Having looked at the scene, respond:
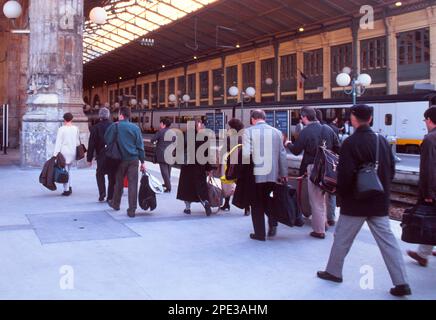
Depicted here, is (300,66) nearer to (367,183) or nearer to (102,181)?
(102,181)

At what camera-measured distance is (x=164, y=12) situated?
113ft

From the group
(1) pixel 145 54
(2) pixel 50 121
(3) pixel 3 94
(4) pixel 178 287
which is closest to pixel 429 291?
(4) pixel 178 287

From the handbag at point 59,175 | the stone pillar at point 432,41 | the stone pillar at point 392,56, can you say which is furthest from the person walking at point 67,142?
the stone pillar at point 392,56

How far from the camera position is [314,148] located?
651 cm

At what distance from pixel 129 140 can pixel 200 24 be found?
28.1 meters

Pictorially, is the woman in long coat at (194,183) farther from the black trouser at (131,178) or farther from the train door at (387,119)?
the train door at (387,119)

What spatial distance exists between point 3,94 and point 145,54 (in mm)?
21286

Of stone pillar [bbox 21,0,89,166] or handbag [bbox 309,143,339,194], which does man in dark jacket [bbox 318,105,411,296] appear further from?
stone pillar [bbox 21,0,89,166]

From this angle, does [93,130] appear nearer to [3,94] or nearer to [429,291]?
[429,291]

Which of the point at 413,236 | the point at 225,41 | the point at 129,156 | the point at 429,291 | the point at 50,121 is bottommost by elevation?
the point at 429,291

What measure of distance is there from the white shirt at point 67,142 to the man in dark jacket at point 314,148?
15.8 ft

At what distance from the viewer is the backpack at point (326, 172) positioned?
17.8ft

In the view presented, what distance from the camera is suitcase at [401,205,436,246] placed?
4.53m

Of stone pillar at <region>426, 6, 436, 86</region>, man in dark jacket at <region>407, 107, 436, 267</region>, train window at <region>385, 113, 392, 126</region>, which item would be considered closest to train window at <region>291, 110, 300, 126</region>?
train window at <region>385, 113, 392, 126</region>
